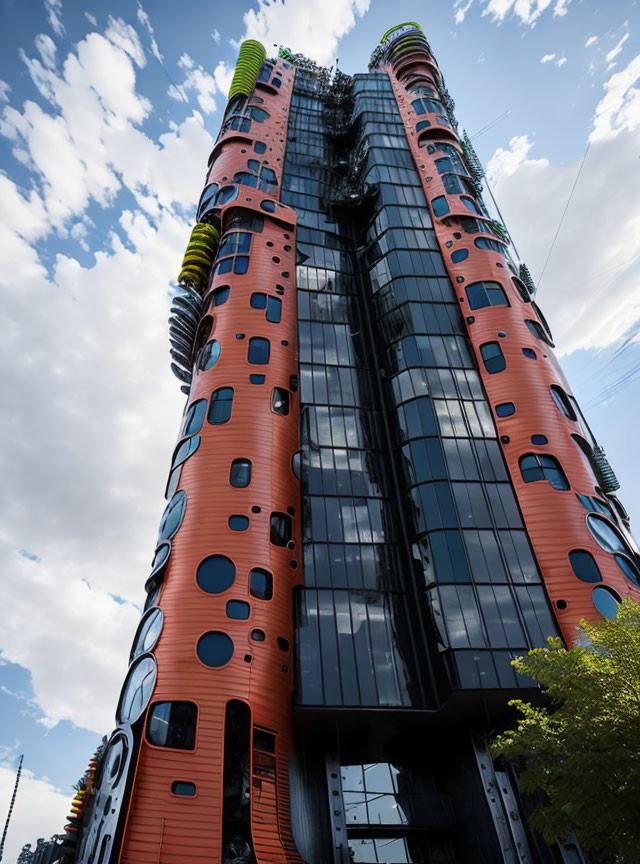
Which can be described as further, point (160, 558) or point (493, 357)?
point (493, 357)

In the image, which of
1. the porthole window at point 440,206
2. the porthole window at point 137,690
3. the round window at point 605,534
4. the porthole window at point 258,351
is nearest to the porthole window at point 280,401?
the porthole window at point 258,351

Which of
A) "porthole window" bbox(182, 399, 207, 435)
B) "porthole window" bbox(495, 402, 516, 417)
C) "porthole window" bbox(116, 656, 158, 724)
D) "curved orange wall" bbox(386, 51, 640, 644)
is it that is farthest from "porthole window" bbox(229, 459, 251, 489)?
"porthole window" bbox(495, 402, 516, 417)

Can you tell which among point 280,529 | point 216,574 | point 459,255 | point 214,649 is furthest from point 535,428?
point 214,649

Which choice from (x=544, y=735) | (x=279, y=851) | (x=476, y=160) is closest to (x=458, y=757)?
(x=279, y=851)

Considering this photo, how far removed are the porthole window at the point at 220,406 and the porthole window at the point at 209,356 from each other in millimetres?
2588

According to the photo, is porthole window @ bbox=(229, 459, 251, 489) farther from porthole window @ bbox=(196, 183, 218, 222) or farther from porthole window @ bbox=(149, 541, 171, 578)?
porthole window @ bbox=(196, 183, 218, 222)

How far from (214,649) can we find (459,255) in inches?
1317

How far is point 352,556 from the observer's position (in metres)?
31.1

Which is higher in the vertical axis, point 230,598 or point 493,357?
point 493,357

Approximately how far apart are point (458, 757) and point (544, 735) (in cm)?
1277

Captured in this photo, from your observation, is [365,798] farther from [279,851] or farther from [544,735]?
[544,735]

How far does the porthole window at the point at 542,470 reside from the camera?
32.1 meters

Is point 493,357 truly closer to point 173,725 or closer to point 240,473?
point 240,473

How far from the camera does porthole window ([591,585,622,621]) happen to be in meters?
27.3
